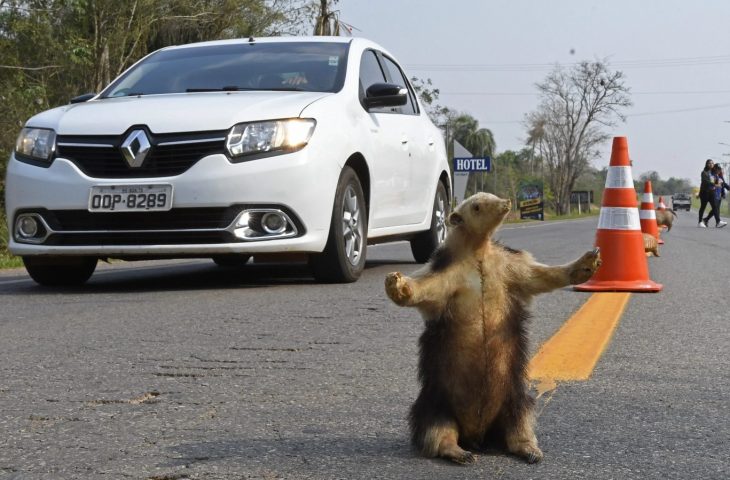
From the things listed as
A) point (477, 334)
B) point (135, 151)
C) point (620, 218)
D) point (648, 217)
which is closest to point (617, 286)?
point (620, 218)

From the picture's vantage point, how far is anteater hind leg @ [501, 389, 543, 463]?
267 cm

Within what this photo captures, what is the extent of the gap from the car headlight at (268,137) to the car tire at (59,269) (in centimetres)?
155

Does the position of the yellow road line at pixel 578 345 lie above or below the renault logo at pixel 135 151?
below

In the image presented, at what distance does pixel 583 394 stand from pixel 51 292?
4533 millimetres

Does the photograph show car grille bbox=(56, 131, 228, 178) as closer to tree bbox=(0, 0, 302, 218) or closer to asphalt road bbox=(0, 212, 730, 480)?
asphalt road bbox=(0, 212, 730, 480)

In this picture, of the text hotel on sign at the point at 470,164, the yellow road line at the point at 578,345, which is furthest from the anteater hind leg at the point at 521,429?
the text hotel on sign at the point at 470,164

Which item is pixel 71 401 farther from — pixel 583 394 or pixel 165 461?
pixel 583 394

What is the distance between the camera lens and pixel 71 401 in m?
3.55

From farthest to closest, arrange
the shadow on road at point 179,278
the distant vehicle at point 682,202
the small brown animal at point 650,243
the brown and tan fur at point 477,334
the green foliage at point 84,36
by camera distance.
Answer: the distant vehicle at point 682,202 → the green foliage at point 84,36 → the small brown animal at point 650,243 → the shadow on road at point 179,278 → the brown and tan fur at point 477,334

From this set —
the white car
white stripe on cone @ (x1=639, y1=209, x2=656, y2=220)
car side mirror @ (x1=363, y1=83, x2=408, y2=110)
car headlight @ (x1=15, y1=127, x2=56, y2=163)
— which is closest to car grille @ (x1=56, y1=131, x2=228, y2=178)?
the white car

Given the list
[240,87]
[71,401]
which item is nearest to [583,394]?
[71,401]

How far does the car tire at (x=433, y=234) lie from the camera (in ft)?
31.3

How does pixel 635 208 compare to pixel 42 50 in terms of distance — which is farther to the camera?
pixel 42 50

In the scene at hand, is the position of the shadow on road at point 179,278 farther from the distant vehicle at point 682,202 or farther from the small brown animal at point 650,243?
the distant vehicle at point 682,202
